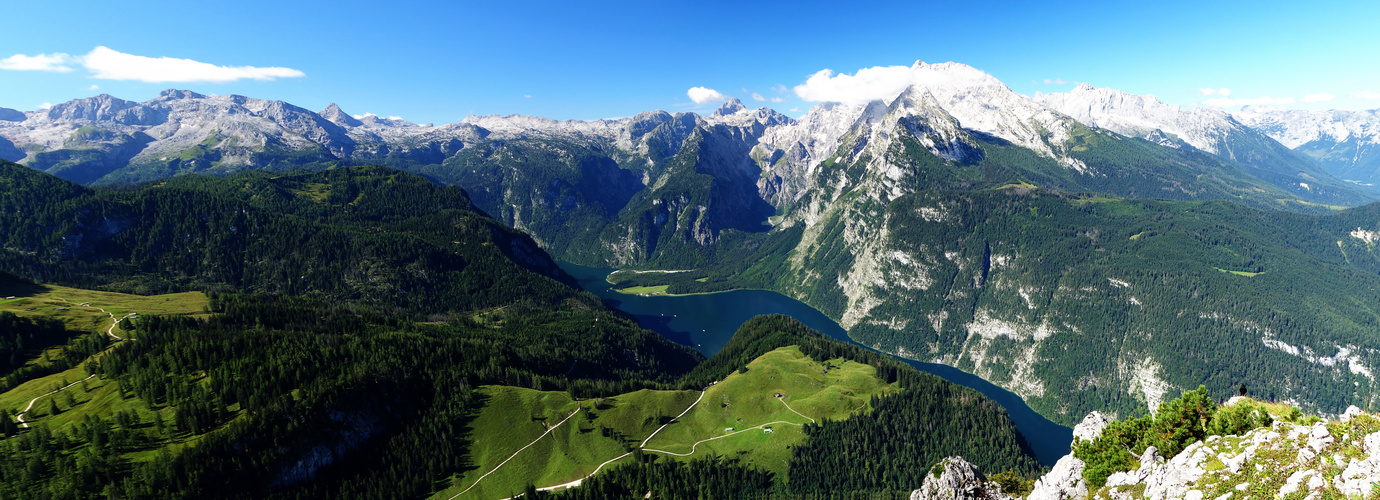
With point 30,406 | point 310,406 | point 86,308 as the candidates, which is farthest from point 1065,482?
point 86,308

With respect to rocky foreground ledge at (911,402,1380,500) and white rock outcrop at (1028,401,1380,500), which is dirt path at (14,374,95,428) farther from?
white rock outcrop at (1028,401,1380,500)

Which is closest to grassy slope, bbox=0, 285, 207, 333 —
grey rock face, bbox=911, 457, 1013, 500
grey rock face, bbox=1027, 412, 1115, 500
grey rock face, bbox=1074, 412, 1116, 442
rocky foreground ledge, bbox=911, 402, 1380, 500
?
grey rock face, bbox=911, 457, 1013, 500

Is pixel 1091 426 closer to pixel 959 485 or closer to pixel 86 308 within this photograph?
pixel 959 485

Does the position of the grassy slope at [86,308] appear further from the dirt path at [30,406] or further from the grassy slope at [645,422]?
the grassy slope at [645,422]

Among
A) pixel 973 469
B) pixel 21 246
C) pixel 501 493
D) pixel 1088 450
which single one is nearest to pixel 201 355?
pixel 501 493

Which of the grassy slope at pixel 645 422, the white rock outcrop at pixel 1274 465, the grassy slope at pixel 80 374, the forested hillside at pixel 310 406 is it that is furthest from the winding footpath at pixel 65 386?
the white rock outcrop at pixel 1274 465

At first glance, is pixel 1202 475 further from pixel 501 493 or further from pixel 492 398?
pixel 492 398
